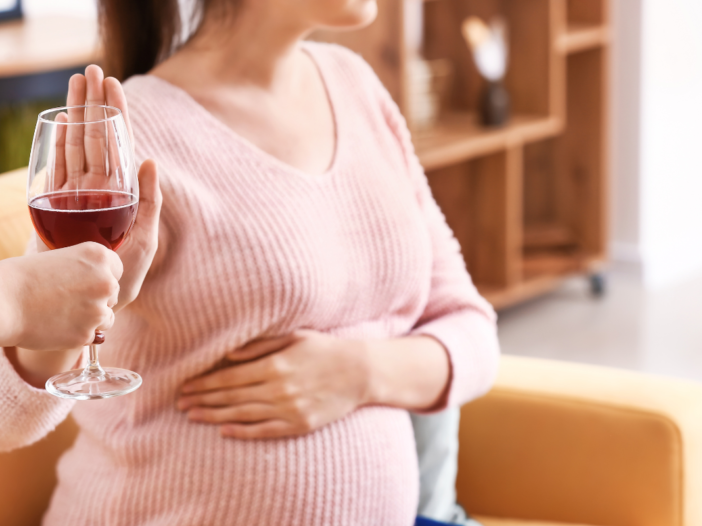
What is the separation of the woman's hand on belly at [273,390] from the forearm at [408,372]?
0.05 meters

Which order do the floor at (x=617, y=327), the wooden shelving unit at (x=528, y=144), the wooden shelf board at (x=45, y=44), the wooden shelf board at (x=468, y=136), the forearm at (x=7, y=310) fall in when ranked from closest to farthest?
the forearm at (x=7, y=310), the wooden shelf board at (x=45, y=44), the wooden shelf board at (x=468, y=136), the floor at (x=617, y=327), the wooden shelving unit at (x=528, y=144)

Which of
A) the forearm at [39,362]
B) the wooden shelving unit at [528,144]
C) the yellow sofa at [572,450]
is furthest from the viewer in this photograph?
the wooden shelving unit at [528,144]

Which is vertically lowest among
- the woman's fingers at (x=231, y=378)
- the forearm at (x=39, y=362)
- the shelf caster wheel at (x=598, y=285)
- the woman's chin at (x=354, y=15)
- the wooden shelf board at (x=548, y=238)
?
the shelf caster wheel at (x=598, y=285)

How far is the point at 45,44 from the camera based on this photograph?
2.76m

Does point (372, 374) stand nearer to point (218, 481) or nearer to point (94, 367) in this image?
point (218, 481)

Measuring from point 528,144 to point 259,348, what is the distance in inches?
105

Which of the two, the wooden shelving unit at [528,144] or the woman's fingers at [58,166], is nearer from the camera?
the woman's fingers at [58,166]

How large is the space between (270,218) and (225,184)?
63 mm

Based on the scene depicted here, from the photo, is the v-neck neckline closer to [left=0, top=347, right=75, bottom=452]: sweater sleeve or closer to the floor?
[left=0, top=347, right=75, bottom=452]: sweater sleeve

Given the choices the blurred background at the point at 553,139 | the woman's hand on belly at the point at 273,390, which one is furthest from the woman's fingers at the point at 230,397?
the blurred background at the point at 553,139

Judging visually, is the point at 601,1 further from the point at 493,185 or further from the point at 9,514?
the point at 9,514

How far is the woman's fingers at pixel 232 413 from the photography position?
1.02 m

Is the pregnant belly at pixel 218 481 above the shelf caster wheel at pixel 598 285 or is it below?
above

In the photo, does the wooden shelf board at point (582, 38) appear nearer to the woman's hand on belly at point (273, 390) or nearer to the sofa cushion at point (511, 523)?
the sofa cushion at point (511, 523)
